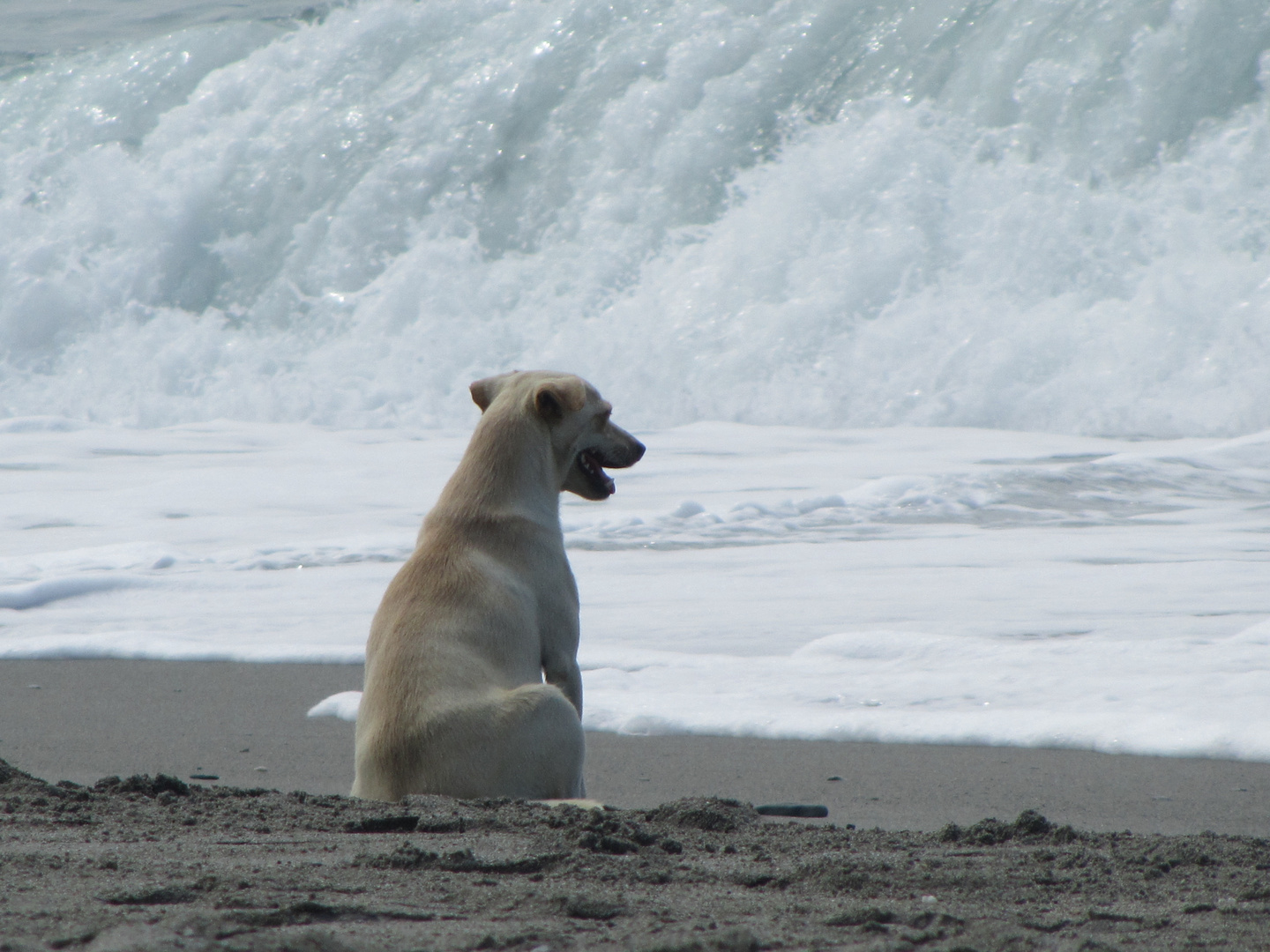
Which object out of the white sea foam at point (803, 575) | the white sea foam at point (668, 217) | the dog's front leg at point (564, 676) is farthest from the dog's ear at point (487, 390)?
the white sea foam at point (668, 217)

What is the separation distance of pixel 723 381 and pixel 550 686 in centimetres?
879

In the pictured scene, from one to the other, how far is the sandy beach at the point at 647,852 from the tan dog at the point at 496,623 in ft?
0.59

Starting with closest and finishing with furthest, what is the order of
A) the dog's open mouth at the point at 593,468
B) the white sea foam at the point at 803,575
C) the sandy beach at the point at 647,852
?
the sandy beach at the point at 647,852 < the dog's open mouth at the point at 593,468 < the white sea foam at the point at 803,575

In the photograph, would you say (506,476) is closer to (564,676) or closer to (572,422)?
(572,422)

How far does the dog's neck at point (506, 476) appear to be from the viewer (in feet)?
12.2

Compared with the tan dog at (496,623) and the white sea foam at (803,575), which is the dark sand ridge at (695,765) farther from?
the tan dog at (496,623)

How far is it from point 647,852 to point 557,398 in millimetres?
1662

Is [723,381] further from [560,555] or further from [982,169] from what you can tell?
[560,555]

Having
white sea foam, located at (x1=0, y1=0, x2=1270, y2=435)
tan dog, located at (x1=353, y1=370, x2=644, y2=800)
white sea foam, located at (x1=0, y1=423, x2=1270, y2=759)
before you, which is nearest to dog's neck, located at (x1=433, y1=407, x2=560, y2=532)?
tan dog, located at (x1=353, y1=370, x2=644, y2=800)

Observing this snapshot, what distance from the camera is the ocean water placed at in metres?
5.26

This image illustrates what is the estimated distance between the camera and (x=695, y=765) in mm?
3795

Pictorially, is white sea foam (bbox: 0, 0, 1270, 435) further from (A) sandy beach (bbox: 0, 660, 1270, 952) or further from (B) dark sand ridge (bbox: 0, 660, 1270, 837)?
(A) sandy beach (bbox: 0, 660, 1270, 952)

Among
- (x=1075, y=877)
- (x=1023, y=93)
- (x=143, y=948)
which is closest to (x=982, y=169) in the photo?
(x=1023, y=93)

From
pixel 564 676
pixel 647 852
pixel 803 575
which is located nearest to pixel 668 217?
pixel 803 575
